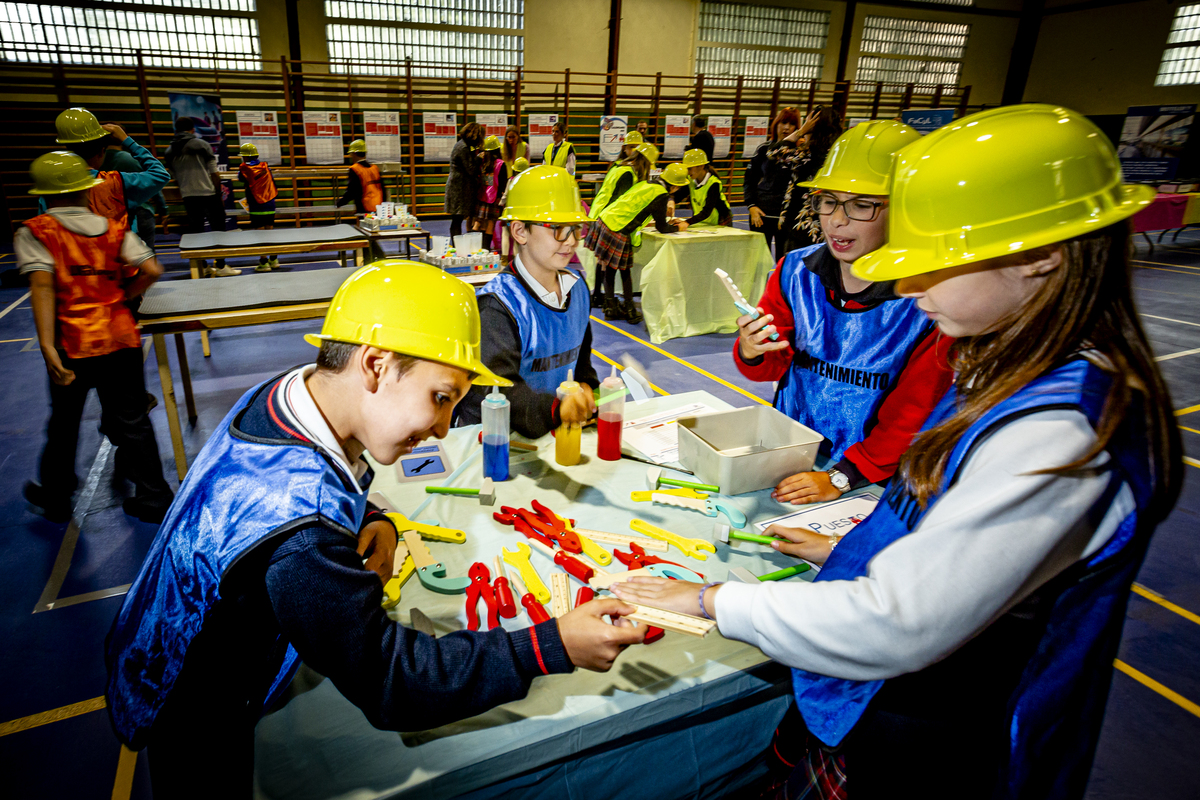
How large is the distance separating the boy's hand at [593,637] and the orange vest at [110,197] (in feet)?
17.0

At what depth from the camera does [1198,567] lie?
316 cm

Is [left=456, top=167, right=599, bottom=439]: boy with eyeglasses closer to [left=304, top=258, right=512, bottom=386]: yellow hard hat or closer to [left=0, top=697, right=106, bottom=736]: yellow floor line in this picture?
[left=304, top=258, right=512, bottom=386]: yellow hard hat

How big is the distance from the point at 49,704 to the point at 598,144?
1408 centimetres

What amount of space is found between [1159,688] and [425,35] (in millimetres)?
13977

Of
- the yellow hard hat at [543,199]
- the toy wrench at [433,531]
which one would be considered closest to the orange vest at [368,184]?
the yellow hard hat at [543,199]

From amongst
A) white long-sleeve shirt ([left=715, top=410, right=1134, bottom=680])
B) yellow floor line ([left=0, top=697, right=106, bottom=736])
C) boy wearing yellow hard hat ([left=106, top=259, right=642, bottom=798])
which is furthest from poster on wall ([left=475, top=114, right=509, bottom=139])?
white long-sleeve shirt ([left=715, top=410, right=1134, bottom=680])

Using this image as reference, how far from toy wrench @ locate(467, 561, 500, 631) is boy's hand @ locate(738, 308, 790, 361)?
43.8 inches

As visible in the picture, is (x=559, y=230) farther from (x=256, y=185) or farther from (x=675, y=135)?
(x=675, y=135)

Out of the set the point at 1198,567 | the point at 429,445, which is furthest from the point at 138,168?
the point at 1198,567

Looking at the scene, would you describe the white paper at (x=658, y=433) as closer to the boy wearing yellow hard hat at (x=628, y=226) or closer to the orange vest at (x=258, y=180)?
the boy wearing yellow hard hat at (x=628, y=226)

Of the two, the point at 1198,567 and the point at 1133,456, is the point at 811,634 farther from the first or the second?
the point at 1198,567

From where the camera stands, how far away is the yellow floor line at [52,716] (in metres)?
2.11

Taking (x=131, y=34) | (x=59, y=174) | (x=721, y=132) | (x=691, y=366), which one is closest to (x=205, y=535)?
(x=59, y=174)

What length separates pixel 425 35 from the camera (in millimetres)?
12227
